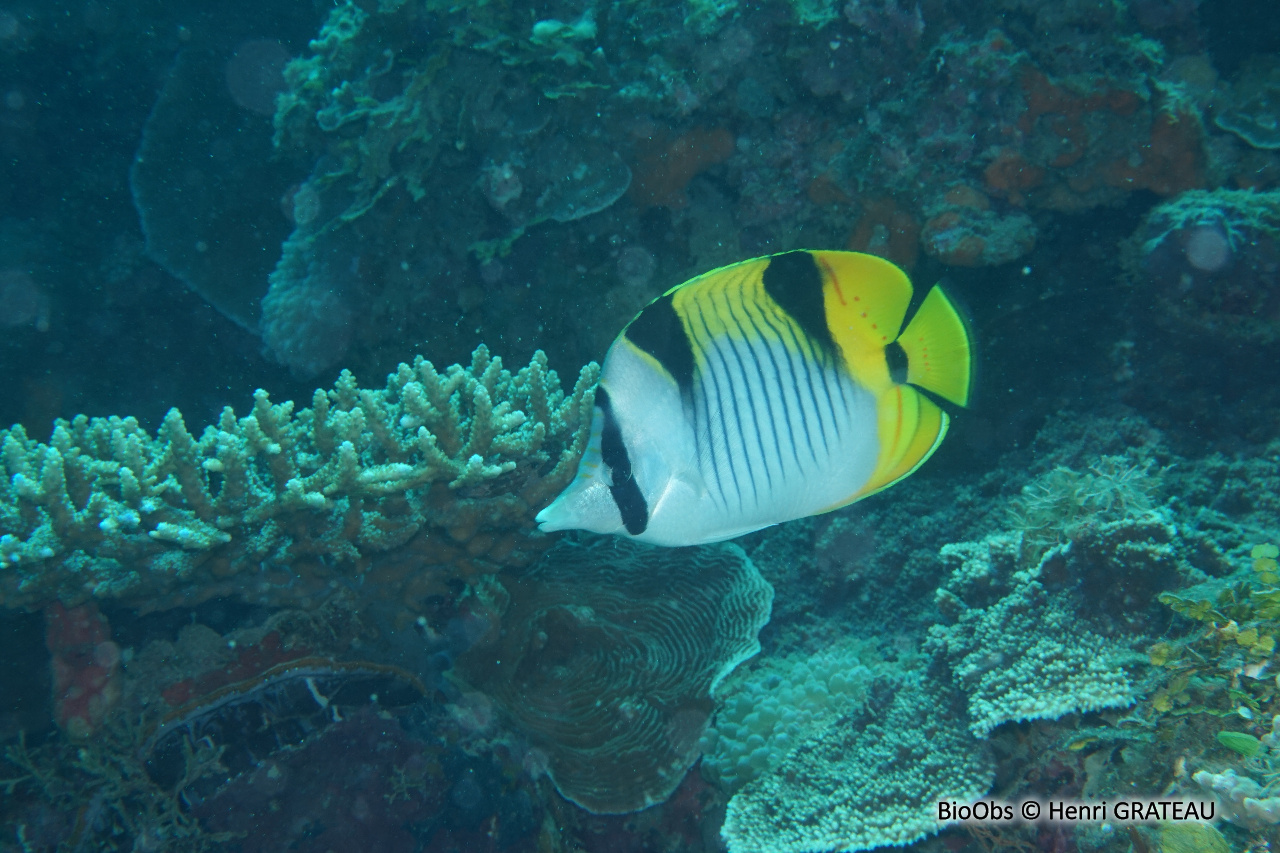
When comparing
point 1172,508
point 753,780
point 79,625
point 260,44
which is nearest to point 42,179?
point 260,44

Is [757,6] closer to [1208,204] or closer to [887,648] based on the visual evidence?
[1208,204]

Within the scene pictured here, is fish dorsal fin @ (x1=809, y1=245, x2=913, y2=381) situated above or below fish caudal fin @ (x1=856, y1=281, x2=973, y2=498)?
above

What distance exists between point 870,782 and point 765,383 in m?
1.60

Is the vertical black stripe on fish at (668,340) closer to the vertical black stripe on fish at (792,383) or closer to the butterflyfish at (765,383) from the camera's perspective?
the butterflyfish at (765,383)

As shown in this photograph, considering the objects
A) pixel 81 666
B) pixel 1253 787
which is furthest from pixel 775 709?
pixel 81 666

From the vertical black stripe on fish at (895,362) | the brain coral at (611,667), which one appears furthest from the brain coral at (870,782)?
the vertical black stripe on fish at (895,362)

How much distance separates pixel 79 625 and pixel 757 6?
4613mm

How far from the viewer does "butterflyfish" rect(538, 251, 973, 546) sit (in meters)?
1.51

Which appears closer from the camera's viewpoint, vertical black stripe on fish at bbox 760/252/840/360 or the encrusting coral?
vertical black stripe on fish at bbox 760/252/840/360

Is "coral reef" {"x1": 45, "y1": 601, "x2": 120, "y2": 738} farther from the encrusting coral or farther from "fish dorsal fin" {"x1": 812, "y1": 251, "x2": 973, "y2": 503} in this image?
"fish dorsal fin" {"x1": 812, "y1": 251, "x2": 973, "y2": 503}

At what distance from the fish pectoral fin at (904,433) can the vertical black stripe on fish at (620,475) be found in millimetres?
600

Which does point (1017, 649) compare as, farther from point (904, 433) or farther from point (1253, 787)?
point (904, 433)

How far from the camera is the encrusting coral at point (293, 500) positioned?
7.67 ft

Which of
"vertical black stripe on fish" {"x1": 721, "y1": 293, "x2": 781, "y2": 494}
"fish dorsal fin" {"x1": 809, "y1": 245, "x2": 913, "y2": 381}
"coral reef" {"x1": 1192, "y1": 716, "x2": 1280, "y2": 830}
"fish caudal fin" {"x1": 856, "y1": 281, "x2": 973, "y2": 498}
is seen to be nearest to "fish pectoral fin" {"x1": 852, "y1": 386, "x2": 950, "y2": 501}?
"fish caudal fin" {"x1": 856, "y1": 281, "x2": 973, "y2": 498}
